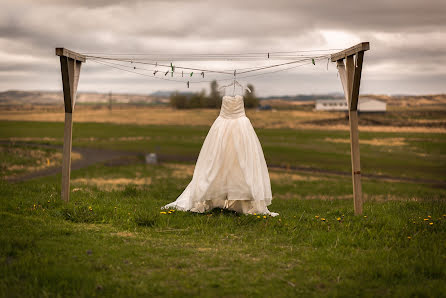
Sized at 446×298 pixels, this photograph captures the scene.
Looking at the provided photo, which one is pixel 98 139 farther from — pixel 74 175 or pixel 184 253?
pixel 184 253

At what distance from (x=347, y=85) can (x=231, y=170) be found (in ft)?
10.3

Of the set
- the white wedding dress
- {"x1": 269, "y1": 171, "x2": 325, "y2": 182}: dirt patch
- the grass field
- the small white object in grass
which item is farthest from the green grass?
the grass field

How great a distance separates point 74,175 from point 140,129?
129ft

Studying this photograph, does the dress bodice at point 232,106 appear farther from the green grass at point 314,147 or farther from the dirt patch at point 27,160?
the green grass at point 314,147

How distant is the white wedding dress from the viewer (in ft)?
30.3

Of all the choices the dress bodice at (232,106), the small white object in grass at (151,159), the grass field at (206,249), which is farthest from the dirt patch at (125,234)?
the small white object in grass at (151,159)

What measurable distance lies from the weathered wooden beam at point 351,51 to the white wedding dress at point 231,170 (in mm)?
2359

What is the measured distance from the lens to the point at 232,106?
979 cm

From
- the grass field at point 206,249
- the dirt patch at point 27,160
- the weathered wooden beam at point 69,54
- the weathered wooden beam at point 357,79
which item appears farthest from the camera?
the dirt patch at point 27,160

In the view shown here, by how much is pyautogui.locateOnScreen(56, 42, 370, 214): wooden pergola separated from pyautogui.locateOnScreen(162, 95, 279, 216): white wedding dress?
A: 200 cm

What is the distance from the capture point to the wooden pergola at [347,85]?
906 cm

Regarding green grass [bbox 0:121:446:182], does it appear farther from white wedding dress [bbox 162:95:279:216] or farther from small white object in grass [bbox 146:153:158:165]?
white wedding dress [bbox 162:95:279:216]

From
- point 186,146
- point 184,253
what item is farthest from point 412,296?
point 186,146

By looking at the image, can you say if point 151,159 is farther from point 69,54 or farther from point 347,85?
point 347,85
